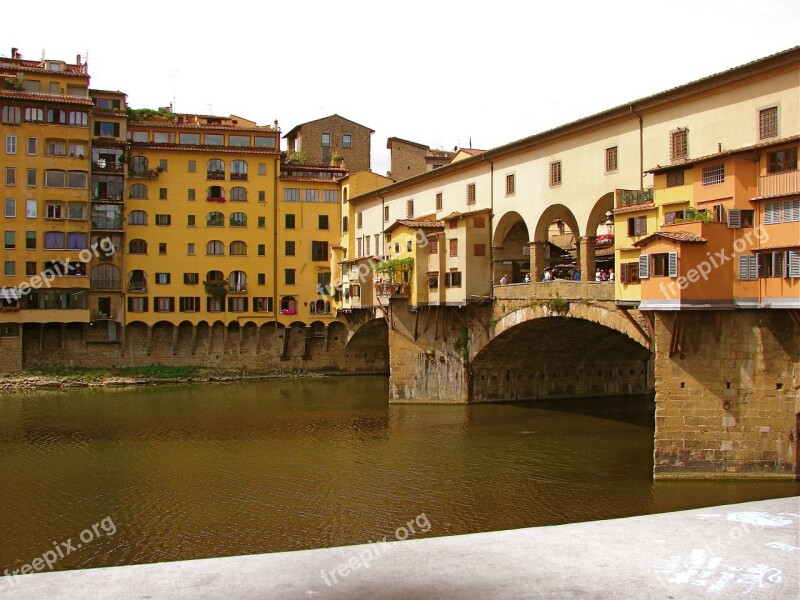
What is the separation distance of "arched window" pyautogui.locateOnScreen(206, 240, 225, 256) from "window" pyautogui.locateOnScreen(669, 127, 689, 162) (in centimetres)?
3893

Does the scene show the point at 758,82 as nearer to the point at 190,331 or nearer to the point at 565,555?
the point at 565,555

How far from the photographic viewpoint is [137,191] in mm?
58844

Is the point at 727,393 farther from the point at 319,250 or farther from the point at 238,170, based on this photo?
the point at 238,170

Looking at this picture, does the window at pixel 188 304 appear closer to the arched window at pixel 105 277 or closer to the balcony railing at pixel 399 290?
the arched window at pixel 105 277

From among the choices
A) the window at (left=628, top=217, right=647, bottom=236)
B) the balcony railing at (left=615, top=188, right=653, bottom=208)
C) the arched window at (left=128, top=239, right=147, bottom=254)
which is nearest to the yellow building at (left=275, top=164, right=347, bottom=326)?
the arched window at (left=128, top=239, right=147, bottom=254)

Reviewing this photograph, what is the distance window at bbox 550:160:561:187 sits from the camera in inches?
1412

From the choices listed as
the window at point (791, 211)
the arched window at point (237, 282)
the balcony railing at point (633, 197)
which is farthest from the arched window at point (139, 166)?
the window at point (791, 211)

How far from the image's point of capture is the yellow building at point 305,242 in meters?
61.3

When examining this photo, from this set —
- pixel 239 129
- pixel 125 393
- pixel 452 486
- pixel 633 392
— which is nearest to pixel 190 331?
pixel 125 393

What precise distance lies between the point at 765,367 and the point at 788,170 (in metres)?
5.85

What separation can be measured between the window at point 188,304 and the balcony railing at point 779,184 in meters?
44.2

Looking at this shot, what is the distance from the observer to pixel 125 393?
50.7m

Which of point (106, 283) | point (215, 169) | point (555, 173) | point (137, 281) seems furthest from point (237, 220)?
point (555, 173)

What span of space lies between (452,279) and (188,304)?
81.9 feet
